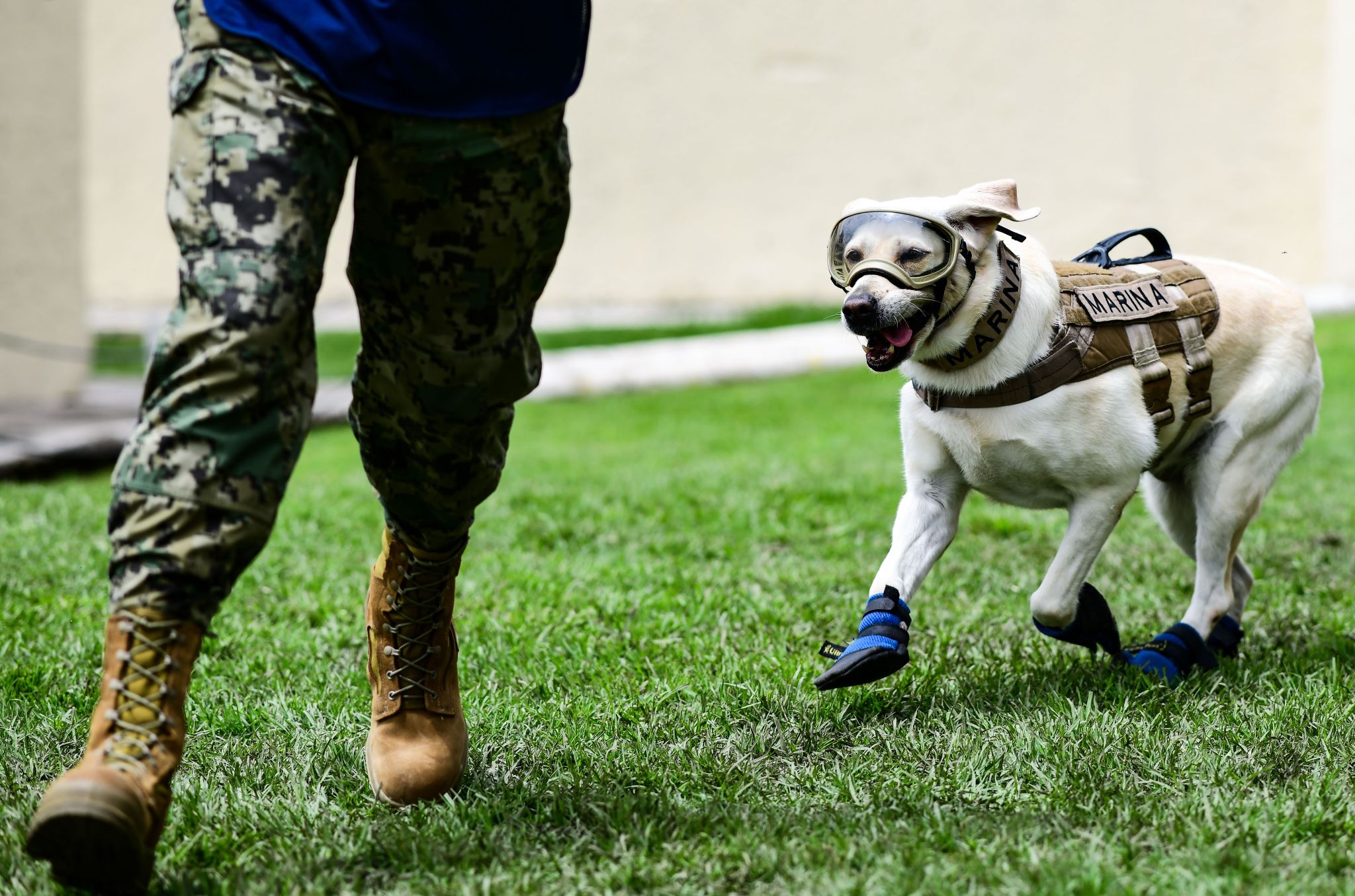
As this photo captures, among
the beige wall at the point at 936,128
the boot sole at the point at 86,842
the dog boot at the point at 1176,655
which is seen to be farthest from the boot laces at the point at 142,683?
the beige wall at the point at 936,128

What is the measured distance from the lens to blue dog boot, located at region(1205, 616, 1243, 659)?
354cm

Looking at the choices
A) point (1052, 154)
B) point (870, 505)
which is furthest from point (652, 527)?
point (1052, 154)

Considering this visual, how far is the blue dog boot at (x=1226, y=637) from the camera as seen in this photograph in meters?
3.54

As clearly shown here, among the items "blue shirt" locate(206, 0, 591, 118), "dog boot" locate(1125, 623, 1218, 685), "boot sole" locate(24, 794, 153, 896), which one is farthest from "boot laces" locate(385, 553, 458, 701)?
"dog boot" locate(1125, 623, 1218, 685)

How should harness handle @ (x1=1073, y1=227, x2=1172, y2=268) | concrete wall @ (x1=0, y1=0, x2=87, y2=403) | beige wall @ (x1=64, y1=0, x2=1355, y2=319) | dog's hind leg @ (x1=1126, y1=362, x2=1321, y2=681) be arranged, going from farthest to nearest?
beige wall @ (x1=64, y1=0, x2=1355, y2=319), concrete wall @ (x1=0, y1=0, x2=87, y2=403), harness handle @ (x1=1073, y1=227, x2=1172, y2=268), dog's hind leg @ (x1=1126, y1=362, x2=1321, y2=681)

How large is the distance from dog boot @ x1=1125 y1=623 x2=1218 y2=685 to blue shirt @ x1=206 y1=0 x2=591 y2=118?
2.05 m

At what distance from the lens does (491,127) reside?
218cm

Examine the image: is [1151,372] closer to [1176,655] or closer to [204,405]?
[1176,655]

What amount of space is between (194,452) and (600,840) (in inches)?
37.1

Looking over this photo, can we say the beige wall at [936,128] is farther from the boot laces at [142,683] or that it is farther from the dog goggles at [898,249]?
the boot laces at [142,683]

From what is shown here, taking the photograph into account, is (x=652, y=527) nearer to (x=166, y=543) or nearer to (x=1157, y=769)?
(x=1157, y=769)

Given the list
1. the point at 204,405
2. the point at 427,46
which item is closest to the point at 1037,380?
the point at 427,46

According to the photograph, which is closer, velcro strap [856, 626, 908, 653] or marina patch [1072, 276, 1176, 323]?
velcro strap [856, 626, 908, 653]

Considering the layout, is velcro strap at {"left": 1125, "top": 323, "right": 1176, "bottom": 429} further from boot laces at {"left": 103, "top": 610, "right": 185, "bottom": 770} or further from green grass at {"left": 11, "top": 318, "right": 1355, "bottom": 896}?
boot laces at {"left": 103, "top": 610, "right": 185, "bottom": 770}
